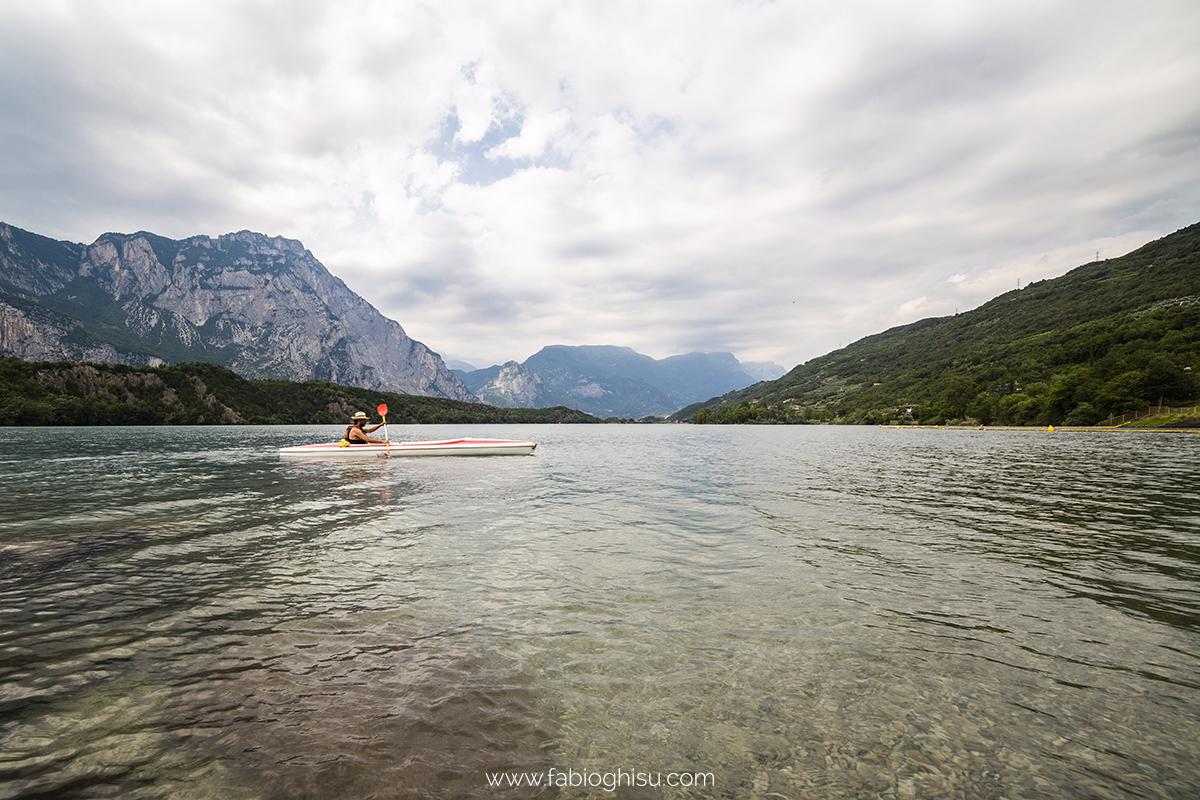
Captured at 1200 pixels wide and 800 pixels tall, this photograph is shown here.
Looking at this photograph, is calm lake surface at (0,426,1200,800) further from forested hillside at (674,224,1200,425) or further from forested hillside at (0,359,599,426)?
forested hillside at (0,359,599,426)

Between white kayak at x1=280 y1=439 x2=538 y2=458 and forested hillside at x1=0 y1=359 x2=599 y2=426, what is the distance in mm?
127755

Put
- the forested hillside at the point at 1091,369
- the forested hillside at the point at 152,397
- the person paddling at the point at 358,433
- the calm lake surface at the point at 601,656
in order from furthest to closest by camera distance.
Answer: the forested hillside at the point at 152,397 → the forested hillside at the point at 1091,369 → the person paddling at the point at 358,433 → the calm lake surface at the point at 601,656

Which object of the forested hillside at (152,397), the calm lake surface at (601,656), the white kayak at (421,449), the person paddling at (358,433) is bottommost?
the calm lake surface at (601,656)

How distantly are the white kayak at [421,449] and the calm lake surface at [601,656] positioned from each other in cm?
2120

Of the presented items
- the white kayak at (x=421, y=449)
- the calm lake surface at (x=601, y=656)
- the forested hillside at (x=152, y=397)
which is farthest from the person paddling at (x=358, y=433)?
the forested hillside at (x=152, y=397)

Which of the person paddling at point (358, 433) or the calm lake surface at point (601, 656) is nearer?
the calm lake surface at point (601, 656)

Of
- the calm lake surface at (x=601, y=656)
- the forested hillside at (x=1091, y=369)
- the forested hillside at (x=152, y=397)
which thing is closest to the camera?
the calm lake surface at (x=601, y=656)

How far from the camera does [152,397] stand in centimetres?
14288

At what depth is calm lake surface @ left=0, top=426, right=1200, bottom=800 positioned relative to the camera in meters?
4.41

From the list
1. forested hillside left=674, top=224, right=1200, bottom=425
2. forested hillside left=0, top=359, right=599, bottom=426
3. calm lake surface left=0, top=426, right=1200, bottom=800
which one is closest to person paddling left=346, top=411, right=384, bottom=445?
calm lake surface left=0, top=426, right=1200, bottom=800

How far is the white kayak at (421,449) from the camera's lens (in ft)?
122

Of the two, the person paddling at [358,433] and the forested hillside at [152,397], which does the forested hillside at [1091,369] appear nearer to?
the person paddling at [358,433]

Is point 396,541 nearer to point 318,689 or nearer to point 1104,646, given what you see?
point 318,689

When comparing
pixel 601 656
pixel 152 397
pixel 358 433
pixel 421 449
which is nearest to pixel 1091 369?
pixel 421 449
